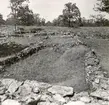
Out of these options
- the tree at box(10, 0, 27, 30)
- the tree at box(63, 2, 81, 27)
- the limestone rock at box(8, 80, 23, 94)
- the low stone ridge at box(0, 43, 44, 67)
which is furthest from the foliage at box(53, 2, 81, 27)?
the limestone rock at box(8, 80, 23, 94)

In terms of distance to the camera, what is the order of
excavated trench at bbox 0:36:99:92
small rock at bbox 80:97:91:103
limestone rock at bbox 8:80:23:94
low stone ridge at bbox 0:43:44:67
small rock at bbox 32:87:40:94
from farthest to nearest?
low stone ridge at bbox 0:43:44:67, excavated trench at bbox 0:36:99:92, limestone rock at bbox 8:80:23:94, small rock at bbox 32:87:40:94, small rock at bbox 80:97:91:103

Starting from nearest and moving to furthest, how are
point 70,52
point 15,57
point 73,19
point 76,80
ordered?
1. point 76,80
2. point 70,52
3. point 15,57
4. point 73,19

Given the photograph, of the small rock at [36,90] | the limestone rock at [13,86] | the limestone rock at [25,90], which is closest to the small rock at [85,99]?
the small rock at [36,90]

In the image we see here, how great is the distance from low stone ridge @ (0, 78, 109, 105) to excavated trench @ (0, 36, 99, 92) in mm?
1039

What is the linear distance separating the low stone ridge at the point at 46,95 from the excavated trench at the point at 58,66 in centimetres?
104

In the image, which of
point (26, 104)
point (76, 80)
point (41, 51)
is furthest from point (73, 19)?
point (26, 104)

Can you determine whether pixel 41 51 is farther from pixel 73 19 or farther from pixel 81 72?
pixel 73 19

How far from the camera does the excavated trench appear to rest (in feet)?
30.9

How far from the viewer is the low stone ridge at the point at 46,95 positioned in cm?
694

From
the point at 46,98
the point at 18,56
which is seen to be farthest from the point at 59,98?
the point at 18,56

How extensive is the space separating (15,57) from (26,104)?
6.83 metres

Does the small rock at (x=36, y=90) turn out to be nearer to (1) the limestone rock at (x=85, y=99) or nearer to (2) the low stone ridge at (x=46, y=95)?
(2) the low stone ridge at (x=46, y=95)

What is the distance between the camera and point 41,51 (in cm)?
1402

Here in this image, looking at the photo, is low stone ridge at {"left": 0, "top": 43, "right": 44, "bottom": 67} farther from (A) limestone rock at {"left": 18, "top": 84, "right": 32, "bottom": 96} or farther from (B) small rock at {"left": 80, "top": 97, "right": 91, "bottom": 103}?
(B) small rock at {"left": 80, "top": 97, "right": 91, "bottom": 103}
